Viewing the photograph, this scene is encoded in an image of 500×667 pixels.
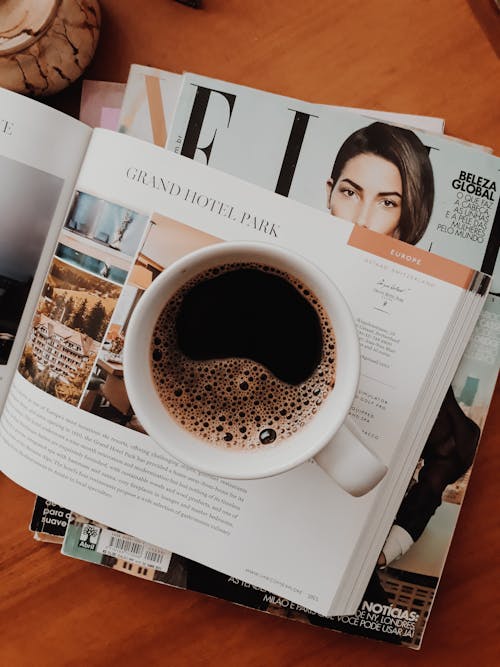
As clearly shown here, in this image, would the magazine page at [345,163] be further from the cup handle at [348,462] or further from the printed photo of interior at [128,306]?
the cup handle at [348,462]

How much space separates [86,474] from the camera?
515 millimetres

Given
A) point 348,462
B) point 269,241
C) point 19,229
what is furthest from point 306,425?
point 19,229

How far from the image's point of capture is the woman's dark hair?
531 mm

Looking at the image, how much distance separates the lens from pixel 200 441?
0.44 metres

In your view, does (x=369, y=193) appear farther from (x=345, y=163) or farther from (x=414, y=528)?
(x=414, y=528)

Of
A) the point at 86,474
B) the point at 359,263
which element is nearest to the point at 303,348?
the point at 359,263

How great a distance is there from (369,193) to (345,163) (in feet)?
0.11

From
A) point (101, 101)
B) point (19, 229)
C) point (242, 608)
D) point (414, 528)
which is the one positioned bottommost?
point (242, 608)

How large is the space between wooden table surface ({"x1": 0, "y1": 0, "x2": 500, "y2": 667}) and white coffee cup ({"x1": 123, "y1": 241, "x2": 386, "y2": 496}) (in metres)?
0.20

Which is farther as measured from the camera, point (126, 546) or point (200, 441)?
point (126, 546)

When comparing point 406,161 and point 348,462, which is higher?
point 406,161

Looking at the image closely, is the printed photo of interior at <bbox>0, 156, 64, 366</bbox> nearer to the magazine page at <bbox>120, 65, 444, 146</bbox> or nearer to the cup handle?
the magazine page at <bbox>120, 65, 444, 146</bbox>

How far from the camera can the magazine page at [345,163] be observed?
0.53m

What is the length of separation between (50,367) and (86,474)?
0.09 m
